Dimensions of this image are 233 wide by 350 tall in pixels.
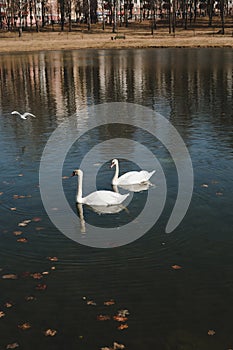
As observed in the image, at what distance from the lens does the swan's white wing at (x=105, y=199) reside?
11820 mm

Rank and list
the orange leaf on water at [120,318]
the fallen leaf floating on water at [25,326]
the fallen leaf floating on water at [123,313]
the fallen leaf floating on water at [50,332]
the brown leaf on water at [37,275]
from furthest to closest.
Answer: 1. the brown leaf on water at [37,275]
2. the fallen leaf floating on water at [123,313]
3. the orange leaf on water at [120,318]
4. the fallen leaf floating on water at [25,326]
5. the fallen leaf floating on water at [50,332]

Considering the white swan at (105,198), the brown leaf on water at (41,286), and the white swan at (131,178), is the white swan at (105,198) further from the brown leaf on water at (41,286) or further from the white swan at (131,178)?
the brown leaf on water at (41,286)

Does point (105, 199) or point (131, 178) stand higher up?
point (131, 178)

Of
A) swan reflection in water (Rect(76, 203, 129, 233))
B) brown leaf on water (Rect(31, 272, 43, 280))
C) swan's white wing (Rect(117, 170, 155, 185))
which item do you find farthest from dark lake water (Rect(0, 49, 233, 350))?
swan's white wing (Rect(117, 170, 155, 185))

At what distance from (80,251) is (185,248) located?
2.18m

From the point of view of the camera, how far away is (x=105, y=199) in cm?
1181

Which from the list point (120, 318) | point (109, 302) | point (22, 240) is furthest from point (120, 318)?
point (22, 240)

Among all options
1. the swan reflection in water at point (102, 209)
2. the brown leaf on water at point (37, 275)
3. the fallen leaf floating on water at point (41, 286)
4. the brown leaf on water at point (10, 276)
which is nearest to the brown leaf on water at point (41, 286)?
the fallen leaf floating on water at point (41, 286)

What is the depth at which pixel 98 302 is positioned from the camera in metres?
8.10

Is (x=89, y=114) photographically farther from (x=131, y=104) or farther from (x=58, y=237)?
(x=58, y=237)

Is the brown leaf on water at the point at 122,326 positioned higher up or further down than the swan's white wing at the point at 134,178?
further down

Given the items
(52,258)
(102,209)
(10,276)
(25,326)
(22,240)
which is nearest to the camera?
(25,326)

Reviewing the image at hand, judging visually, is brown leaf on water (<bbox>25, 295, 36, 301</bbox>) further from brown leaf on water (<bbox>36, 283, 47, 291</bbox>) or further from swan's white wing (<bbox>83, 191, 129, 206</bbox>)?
swan's white wing (<bbox>83, 191, 129, 206</bbox>)

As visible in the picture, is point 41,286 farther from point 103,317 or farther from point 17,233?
point 17,233
